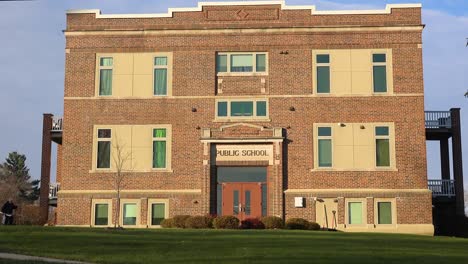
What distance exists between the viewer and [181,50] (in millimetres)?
40000

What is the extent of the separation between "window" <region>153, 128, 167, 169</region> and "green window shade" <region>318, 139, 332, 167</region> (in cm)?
806

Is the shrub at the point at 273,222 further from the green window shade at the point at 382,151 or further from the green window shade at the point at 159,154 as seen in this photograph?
the green window shade at the point at 159,154

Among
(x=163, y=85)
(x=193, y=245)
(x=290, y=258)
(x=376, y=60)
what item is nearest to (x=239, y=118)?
(x=163, y=85)

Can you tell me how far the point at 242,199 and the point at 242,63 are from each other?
715cm

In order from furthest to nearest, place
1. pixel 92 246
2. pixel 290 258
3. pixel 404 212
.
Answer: pixel 404 212 → pixel 92 246 → pixel 290 258

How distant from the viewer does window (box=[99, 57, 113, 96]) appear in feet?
132

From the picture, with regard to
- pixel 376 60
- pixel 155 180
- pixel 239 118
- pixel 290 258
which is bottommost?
pixel 290 258

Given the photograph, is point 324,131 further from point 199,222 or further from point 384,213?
point 199,222

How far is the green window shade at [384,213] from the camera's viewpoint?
1499 inches

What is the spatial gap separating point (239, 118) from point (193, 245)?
56.7ft

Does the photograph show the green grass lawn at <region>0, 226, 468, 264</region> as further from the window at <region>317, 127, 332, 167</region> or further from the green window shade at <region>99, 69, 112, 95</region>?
the green window shade at <region>99, 69, 112, 95</region>

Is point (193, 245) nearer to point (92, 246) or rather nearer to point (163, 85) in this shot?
point (92, 246)

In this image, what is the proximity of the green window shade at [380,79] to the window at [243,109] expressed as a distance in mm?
5870

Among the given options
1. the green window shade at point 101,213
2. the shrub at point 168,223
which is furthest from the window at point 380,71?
the green window shade at point 101,213
